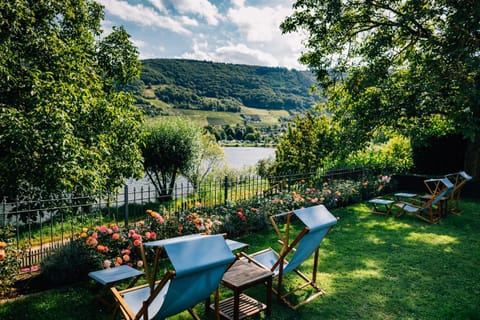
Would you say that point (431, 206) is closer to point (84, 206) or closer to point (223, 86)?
point (84, 206)

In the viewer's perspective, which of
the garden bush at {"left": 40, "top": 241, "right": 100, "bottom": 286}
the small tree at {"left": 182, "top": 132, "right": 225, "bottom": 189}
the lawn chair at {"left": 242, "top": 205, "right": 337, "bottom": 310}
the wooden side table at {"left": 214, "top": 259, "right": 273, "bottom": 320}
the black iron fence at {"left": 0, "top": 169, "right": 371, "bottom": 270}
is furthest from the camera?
the small tree at {"left": 182, "top": 132, "right": 225, "bottom": 189}

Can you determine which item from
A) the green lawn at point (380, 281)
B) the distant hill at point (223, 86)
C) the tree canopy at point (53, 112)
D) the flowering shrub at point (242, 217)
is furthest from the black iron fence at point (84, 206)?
the distant hill at point (223, 86)

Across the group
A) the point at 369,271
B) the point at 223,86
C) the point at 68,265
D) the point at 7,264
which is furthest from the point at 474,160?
the point at 223,86

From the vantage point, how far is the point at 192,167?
17.1 metres

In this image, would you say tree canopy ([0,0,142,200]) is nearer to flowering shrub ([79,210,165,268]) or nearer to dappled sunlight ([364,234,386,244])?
flowering shrub ([79,210,165,268])

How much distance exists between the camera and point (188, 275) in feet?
8.60

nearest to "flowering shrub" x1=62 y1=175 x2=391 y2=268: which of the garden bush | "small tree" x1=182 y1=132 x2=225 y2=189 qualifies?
the garden bush

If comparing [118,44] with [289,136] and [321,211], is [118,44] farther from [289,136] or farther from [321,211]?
[321,211]

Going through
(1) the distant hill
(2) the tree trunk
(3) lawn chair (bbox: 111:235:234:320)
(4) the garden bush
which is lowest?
(4) the garden bush

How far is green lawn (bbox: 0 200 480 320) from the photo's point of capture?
3983 mm

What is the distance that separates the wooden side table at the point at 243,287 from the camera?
137 inches

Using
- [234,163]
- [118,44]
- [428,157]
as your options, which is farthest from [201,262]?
[234,163]

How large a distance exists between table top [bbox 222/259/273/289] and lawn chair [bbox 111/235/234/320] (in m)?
0.46

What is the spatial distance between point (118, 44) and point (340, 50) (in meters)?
8.82
